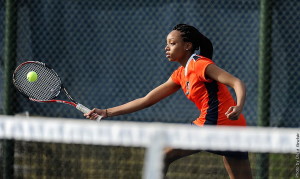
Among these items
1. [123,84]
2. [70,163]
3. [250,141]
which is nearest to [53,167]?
[70,163]

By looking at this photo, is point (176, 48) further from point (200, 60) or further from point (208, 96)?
point (208, 96)

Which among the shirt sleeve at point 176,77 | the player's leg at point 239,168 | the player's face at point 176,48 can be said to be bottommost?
the player's leg at point 239,168

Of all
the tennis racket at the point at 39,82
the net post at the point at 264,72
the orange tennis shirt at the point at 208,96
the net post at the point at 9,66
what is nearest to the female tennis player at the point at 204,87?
the orange tennis shirt at the point at 208,96

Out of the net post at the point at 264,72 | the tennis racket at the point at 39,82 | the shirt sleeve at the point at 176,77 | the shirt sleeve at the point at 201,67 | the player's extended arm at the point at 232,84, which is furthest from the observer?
the net post at the point at 264,72

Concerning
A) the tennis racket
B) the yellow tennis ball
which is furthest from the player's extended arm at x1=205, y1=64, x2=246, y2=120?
the yellow tennis ball

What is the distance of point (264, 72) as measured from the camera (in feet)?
16.3

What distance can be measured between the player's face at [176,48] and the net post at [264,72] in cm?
113

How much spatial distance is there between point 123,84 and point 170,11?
2.35 ft

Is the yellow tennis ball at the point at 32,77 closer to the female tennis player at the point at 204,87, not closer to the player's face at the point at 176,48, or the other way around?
the female tennis player at the point at 204,87

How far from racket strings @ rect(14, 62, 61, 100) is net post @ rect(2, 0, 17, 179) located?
3.03 feet

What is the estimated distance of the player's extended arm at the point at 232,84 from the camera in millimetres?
3443

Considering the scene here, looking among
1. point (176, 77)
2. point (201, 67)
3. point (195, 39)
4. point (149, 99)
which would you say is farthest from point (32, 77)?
point (201, 67)

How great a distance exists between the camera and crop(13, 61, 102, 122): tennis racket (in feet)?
14.3

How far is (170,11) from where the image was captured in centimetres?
535
